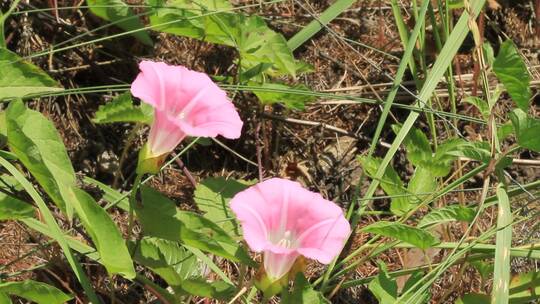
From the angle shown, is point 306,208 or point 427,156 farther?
point 427,156

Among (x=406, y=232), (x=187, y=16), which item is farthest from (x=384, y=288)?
(x=187, y=16)

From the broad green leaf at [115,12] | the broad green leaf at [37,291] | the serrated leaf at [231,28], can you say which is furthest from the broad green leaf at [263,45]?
the broad green leaf at [37,291]

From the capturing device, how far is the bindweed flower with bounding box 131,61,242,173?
197 centimetres

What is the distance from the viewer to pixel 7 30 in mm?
2707

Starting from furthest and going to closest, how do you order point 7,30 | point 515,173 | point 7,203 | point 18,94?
point 515,173 → point 7,30 → point 18,94 → point 7,203

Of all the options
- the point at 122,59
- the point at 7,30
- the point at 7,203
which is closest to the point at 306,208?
the point at 7,203

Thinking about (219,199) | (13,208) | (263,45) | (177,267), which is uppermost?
(263,45)

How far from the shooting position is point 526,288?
2.35 meters

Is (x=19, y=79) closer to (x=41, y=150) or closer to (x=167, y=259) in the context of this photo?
(x=41, y=150)

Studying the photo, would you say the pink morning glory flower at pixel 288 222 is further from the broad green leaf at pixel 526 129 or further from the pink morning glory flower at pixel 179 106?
the broad green leaf at pixel 526 129

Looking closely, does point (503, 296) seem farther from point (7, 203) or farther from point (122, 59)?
point (122, 59)

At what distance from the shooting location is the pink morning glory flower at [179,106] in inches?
77.5

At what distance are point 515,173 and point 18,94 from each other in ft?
5.46

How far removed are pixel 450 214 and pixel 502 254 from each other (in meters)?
0.18
